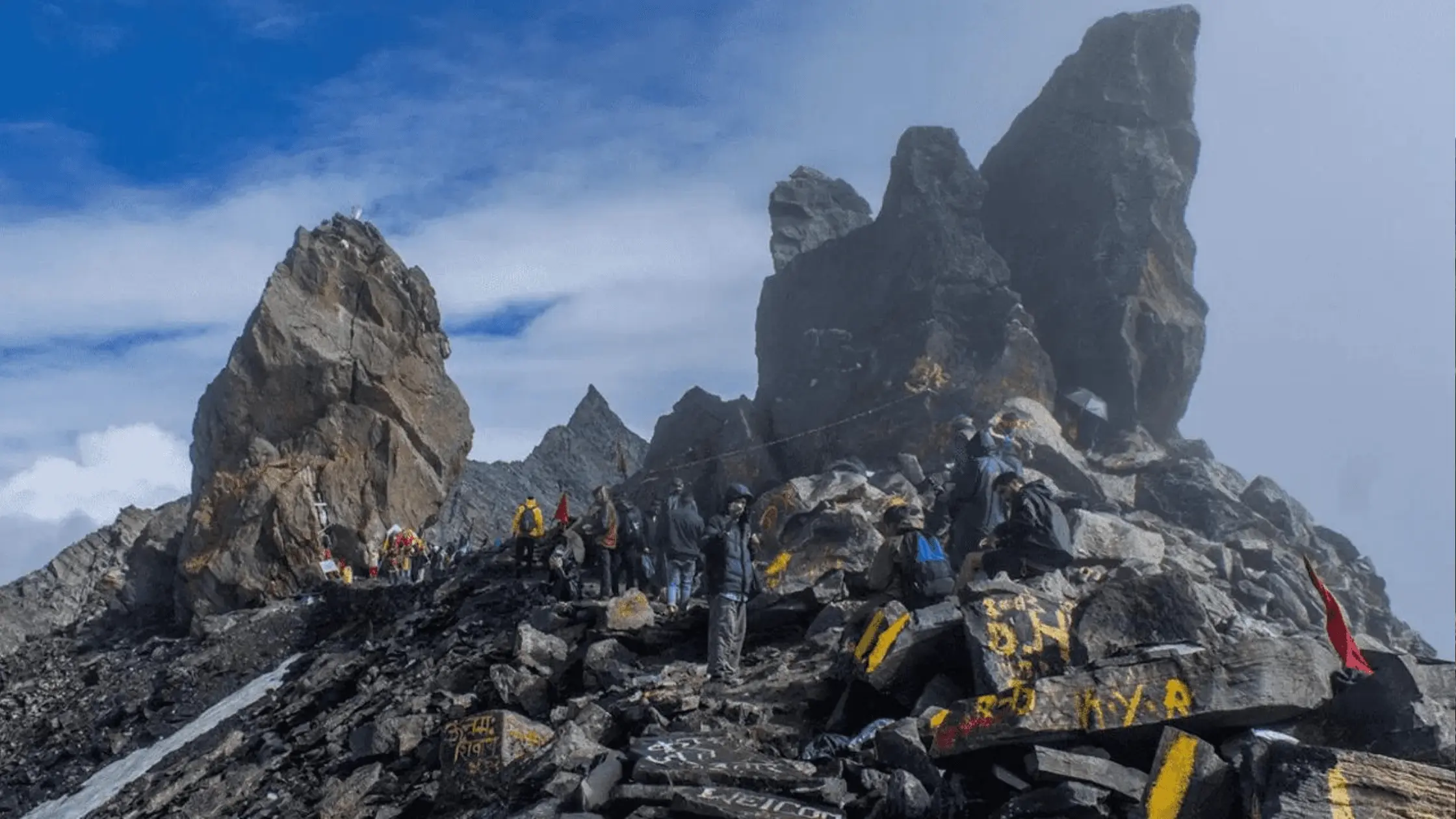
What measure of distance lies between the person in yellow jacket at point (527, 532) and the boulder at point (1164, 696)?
1550 centimetres

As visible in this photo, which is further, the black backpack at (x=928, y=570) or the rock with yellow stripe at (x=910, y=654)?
the black backpack at (x=928, y=570)

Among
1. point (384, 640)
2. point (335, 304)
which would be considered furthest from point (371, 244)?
point (384, 640)

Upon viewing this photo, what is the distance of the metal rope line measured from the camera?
1836 inches

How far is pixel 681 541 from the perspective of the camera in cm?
1602

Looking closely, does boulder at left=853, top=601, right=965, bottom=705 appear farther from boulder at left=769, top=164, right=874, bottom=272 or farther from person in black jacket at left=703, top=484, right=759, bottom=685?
boulder at left=769, top=164, right=874, bottom=272

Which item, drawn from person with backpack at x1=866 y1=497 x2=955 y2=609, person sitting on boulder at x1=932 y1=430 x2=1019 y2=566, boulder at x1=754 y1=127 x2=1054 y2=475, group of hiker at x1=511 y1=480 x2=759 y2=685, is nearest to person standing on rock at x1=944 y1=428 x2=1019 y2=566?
person sitting on boulder at x1=932 y1=430 x2=1019 y2=566

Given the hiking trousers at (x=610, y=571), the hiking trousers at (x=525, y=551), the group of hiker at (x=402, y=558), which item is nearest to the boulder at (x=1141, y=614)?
the hiking trousers at (x=610, y=571)

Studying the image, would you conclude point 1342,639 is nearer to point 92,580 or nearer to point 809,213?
point 92,580

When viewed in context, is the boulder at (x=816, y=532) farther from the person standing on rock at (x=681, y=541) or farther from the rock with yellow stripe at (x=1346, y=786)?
the rock with yellow stripe at (x=1346, y=786)

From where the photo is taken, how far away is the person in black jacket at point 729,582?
36.7 ft

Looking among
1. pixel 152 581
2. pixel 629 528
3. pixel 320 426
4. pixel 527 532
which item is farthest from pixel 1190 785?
pixel 152 581

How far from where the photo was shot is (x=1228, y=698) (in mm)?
6578

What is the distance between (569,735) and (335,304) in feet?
118

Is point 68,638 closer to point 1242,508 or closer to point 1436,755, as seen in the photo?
point 1436,755
